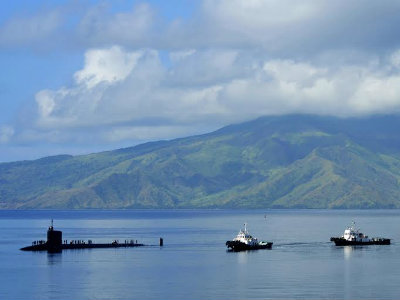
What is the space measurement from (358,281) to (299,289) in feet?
62.0

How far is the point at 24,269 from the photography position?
18612 centimetres

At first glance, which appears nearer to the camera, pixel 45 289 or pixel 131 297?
pixel 131 297

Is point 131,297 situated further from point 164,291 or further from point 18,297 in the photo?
point 18,297

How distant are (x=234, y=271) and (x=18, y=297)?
173 feet

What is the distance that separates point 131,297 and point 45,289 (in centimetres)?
1973

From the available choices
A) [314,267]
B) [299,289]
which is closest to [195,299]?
[299,289]

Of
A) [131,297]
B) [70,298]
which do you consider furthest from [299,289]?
[70,298]

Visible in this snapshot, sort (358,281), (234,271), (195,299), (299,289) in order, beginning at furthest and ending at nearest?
(234,271)
(358,281)
(299,289)
(195,299)

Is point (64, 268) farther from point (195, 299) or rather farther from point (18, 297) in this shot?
point (195, 299)

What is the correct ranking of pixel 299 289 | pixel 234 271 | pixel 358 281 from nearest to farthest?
pixel 299 289 → pixel 358 281 → pixel 234 271

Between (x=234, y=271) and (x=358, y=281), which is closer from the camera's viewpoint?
(x=358, y=281)

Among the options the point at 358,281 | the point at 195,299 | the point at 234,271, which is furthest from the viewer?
the point at 234,271

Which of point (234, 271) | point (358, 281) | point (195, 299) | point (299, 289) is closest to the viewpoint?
point (195, 299)

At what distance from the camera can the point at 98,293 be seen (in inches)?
5709
